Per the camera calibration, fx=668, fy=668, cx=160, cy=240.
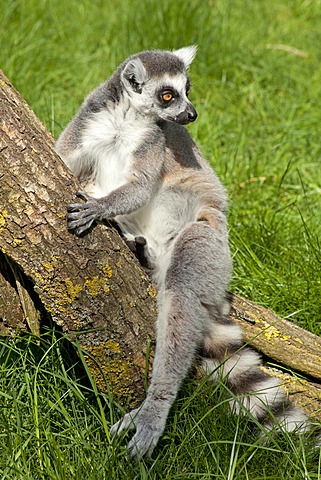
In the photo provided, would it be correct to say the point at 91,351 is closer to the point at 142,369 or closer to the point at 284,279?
the point at 142,369

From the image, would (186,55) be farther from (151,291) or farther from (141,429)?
(141,429)

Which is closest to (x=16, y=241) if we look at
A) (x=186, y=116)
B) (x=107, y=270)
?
(x=107, y=270)

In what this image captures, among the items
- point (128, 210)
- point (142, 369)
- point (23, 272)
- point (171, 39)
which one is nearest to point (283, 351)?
point (142, 369)

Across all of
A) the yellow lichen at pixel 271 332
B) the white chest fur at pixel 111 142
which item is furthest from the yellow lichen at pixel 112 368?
the white chest fur at pixel 111 142

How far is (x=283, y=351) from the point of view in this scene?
129 inches

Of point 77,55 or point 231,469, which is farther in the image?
point 77,55

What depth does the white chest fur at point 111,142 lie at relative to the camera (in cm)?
333

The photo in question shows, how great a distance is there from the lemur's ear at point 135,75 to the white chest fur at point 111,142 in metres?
0.13

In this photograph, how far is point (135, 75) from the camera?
3.39 metres

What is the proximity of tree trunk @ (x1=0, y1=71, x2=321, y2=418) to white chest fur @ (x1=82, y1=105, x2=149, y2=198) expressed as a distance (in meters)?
0.58

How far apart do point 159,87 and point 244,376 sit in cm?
151

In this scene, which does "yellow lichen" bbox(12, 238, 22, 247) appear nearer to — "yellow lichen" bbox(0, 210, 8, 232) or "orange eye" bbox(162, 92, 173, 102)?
"yellow lichen" bbox(0, 210, 8, 232)

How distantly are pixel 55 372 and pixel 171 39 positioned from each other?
3.90 metres

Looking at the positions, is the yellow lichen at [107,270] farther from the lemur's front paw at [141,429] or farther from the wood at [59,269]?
the lemur's front paw at [141,429]
